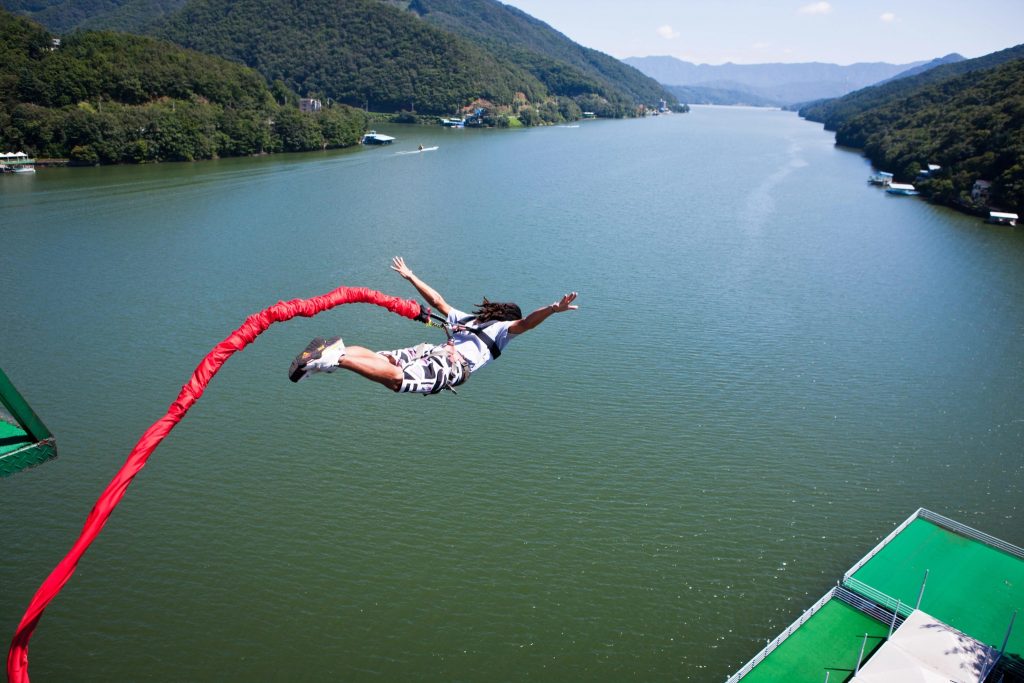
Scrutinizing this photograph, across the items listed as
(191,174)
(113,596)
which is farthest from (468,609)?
(191,174)

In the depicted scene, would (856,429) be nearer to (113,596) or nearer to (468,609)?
(468,609)

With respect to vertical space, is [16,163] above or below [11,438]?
above

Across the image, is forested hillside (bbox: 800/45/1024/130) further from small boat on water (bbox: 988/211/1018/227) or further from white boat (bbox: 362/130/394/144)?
white boat (bbox: 362/130/394/144)

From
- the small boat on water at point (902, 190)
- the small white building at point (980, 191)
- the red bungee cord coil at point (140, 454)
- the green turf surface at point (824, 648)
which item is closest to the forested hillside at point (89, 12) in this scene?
the small boat on water at point (902, 190)

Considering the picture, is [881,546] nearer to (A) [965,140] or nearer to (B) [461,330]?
(B) [461,330]

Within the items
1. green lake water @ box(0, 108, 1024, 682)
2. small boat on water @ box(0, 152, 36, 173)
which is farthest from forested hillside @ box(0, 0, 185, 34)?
green lake water @ box(0, 108, 1024, 682)

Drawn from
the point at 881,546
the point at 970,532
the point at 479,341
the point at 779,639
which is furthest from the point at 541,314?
the point at 970,532
